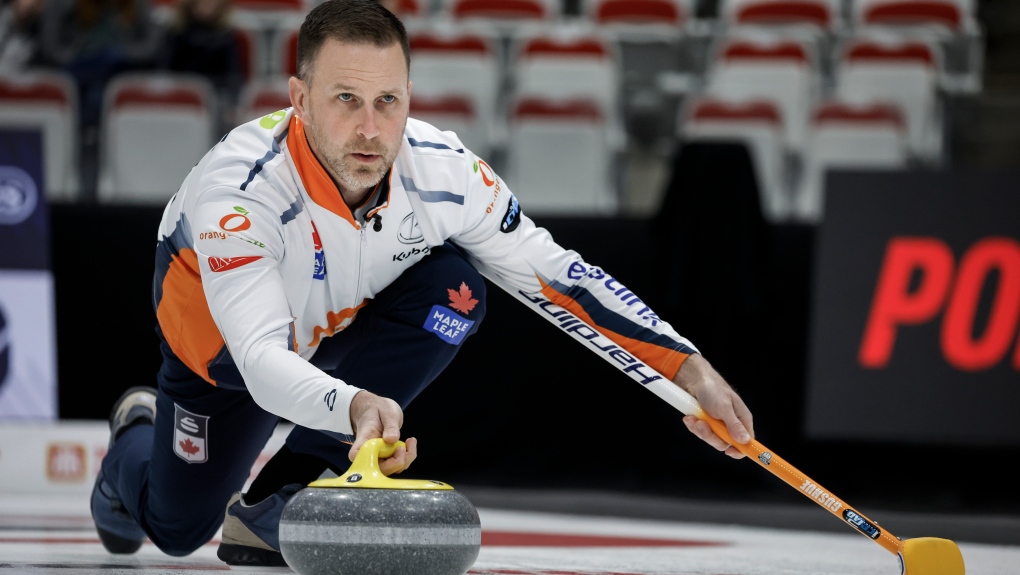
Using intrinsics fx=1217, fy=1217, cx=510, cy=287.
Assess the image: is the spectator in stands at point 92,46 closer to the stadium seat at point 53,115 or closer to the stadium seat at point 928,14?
the stadium seat at point 53,115

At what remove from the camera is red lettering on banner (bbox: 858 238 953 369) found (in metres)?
4.51

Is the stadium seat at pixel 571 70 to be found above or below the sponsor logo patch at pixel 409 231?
below

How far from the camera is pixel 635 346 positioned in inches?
99.4

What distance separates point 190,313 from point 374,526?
2.84 ft

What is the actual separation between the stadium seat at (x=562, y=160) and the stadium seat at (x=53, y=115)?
2.54 metres

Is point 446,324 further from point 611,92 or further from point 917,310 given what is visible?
point 611,92

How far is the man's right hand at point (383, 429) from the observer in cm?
192

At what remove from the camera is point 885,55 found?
761 cm

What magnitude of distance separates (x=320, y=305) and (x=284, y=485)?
1.27 ft

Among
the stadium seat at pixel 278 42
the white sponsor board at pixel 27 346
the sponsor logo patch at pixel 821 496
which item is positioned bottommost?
the white sponsor board at pixel 27 346

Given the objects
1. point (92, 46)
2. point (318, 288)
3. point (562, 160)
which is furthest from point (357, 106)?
point (92, 46)

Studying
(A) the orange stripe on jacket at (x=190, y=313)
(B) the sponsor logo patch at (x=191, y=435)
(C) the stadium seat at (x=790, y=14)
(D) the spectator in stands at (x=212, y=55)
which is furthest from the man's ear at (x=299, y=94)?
(C) the stadium seat at (x=790, y=14)

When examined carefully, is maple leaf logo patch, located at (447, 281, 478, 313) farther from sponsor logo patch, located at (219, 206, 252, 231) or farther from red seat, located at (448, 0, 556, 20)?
red seat, located at (448, 0, 556, 20)

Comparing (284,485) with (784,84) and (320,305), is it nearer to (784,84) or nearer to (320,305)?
(320,305)
